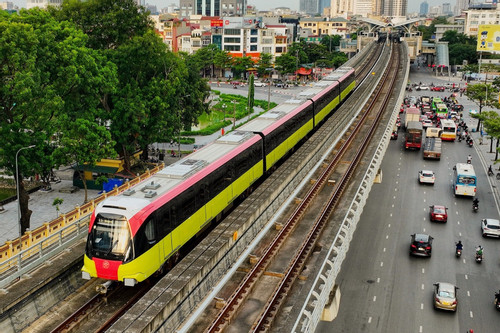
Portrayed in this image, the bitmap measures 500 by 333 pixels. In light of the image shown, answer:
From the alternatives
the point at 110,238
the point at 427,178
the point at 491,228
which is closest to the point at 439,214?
the point at 491,228

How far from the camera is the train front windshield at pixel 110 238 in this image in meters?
18.9

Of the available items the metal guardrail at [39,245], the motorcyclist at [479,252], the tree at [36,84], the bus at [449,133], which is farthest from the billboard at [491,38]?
the metal guardrail at [39,245]

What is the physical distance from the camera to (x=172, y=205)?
69.9ft

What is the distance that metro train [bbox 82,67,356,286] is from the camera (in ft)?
62.6

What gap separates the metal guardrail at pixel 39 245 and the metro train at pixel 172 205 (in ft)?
9.12

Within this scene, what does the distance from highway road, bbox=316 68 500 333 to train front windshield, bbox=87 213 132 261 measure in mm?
11195

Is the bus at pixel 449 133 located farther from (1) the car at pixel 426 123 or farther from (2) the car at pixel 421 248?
(2) the car at pixel 421 248

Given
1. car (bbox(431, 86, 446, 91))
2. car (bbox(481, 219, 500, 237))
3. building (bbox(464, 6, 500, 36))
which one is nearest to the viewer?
car (bbox(481, 219, 500, 237))

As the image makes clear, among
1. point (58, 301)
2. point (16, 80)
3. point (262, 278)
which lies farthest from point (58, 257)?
point (16, 80)

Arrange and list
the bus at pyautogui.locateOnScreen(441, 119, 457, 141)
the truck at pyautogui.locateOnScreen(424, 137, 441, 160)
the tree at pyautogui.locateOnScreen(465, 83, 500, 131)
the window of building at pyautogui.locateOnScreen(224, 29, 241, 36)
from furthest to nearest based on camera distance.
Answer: the window of building at pyautogui.locateOnScreen(224, 29, 241, 36) → the tree at pyautogui.locateOnScreen(465, 83, 500, 131) → the bus at pyautogui.locateOnScreen(441, 119, 457, 141) → the truck at pyautogui.locateOnScreen(424, 137, 441, 160)

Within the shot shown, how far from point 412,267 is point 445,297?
17.5ft

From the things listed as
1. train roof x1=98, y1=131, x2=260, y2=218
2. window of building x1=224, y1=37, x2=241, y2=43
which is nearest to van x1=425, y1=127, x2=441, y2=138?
train roof x1=98, y1=131, x2=260, y2=218

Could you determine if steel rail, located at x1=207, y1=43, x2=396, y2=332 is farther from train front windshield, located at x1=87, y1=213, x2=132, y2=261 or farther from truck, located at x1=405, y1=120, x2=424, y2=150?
truck, located at x1=405, y1=120, x2=424, y2=150

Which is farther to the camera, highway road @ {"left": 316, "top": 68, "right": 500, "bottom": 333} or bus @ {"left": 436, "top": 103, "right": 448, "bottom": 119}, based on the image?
bus @ {"left": 436, "top": 103, "right": 448, "bottom": 119}
